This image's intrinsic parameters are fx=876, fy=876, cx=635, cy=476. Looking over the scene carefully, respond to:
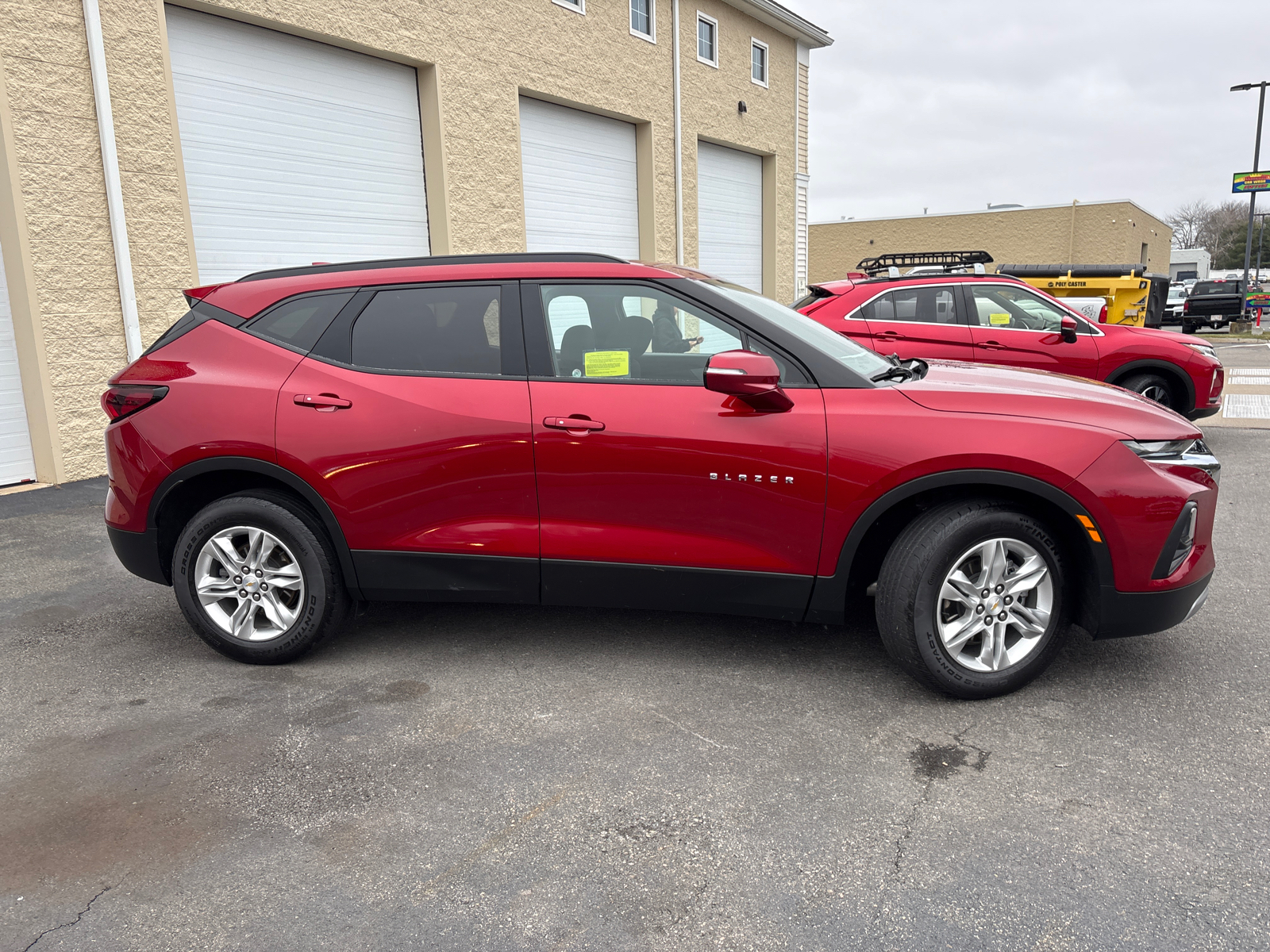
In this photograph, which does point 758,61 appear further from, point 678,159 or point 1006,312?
point 1006,312

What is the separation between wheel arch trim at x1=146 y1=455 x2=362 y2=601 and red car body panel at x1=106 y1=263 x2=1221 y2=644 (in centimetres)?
1

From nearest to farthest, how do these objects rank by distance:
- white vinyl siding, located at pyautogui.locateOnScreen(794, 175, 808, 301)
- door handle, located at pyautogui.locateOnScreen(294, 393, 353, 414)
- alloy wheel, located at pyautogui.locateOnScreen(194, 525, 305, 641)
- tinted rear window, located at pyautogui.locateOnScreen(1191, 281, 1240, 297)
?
door handle, located at pyautogui.locateOnScreen(294, 393, 353, 414) < alloy wheel, located at pyautogui.locateOnScreen(194, 525, 305, 641) < white vinyl siding, located at pyautogui.locateOnScreen(794, 175, 808, 301) < tinted rear window, located at pyautogui.locateOnScreen(1191, 281, 1240, 297)

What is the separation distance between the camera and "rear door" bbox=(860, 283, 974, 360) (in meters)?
8.56

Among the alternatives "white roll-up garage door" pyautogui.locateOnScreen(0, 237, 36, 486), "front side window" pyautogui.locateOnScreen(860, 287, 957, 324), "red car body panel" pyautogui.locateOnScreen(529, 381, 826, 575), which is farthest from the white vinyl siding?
"red car body panel" pyautogui.locateOnScreen(529, 381, 826, 575)

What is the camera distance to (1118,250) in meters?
41.3

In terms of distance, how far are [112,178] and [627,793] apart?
26.4 ft

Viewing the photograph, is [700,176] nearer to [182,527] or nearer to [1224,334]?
[182,527]

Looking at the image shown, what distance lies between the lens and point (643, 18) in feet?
49.6

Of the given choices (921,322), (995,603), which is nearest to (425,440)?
(995,603)

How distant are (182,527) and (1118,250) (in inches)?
1816

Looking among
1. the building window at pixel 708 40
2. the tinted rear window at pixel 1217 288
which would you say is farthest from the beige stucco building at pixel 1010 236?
A: the building window at pixel 708 40

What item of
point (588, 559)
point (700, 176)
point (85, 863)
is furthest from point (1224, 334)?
point (85, 863)

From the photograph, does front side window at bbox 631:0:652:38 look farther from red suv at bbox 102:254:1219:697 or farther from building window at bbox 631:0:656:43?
red suv at bbox 102:254:1219:697

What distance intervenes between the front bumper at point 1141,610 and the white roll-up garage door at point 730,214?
14496 mm
